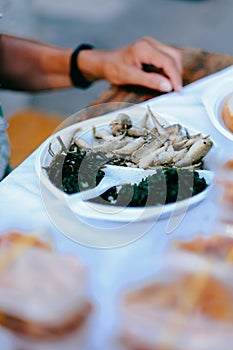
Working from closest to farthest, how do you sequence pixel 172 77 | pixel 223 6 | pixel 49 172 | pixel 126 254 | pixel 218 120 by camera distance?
pixel 126 254, pixel 49 172, pixel 218 120, pixel 172 77, pixel 223 6

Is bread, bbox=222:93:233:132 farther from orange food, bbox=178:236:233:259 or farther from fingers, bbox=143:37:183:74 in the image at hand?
orange food, bbox=178:236:233:259

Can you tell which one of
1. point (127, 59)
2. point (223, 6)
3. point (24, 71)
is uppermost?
point (127, 59)

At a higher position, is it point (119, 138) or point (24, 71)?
point (119, 138)

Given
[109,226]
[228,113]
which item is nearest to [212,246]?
[109,226]

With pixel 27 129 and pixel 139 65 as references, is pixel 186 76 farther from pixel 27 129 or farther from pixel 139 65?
pixel 27 129

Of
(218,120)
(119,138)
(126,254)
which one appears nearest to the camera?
(126,254)

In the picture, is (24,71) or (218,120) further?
(24,71)

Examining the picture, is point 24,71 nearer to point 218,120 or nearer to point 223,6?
point 218,120

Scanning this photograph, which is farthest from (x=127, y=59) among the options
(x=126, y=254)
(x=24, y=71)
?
(x=126, y=254)
